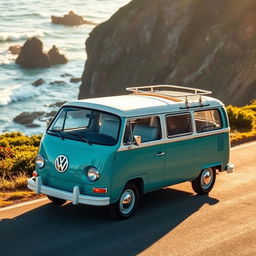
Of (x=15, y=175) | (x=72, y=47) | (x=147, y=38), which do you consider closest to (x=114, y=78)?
(x=147, y=38)

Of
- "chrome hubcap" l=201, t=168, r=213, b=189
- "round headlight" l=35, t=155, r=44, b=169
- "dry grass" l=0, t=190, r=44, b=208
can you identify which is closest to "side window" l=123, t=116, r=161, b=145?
"round headlight" l=35, t=155, r=44, b=169

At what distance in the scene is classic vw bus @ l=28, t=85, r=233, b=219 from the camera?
1107 centimetres

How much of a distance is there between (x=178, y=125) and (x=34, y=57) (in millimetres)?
96426

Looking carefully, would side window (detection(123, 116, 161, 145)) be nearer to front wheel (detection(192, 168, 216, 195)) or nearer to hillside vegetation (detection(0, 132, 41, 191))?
front wheel (detection(192, 168, 216, 195))

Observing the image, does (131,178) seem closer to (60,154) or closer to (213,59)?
(60,154)

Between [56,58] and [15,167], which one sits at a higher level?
[15,167]

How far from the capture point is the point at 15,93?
280 feet

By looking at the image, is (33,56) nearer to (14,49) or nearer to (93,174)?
(14,49)

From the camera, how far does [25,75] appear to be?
333 feet

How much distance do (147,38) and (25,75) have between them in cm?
2655

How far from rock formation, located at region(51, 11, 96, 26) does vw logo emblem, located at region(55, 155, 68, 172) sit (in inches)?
5508

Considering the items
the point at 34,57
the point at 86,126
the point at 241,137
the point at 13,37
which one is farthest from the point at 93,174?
the point at 13,37

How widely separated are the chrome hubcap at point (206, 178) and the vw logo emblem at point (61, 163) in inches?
133

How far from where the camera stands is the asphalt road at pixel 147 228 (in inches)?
395
